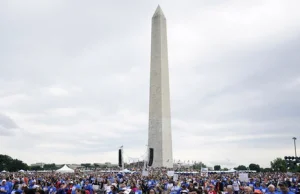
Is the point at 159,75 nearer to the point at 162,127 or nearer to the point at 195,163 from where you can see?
the point at 162,127

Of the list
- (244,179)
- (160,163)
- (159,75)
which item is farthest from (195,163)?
(244,179)

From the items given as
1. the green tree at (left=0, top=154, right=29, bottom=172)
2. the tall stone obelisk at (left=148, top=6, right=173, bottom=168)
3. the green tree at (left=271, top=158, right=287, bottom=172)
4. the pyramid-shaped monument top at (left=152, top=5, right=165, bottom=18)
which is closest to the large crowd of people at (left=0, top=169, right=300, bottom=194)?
the tall stone obelisk at (left=148, top=6, right=173, bottom=168)

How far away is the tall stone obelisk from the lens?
6134cm

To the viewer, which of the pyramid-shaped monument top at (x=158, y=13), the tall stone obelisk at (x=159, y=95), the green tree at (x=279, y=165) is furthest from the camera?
the green tree at (x=279, y=165)

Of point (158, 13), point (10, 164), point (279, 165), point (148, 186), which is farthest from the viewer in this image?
point (10, 164)

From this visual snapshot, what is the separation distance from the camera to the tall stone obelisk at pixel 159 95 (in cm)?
6134

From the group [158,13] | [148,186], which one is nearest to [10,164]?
[158,13]

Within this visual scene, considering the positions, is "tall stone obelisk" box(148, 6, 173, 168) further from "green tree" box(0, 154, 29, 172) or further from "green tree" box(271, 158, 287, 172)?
"green tree" box(0, 154, 29, 172)

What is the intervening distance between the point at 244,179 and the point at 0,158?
241 feet

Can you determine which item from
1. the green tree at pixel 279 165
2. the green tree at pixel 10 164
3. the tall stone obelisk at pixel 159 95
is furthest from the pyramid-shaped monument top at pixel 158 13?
the green tree at pixel 10 164

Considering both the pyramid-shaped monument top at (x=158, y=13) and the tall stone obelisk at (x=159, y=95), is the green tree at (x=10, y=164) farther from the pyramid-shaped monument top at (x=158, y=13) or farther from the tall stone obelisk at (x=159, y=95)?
the pyramid-shaped monument top at (x=158, y=13)

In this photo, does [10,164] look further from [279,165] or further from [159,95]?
[279,165]

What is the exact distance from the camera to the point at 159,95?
6141 centimetres

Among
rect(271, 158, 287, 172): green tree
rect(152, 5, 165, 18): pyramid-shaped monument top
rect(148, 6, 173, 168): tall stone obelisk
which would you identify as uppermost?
rect(152, 5, 165, 18): pyramid-shaped monument top
